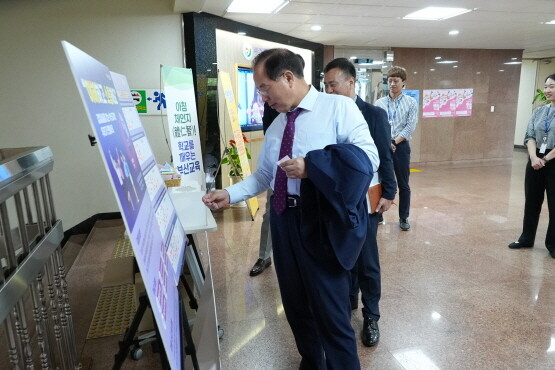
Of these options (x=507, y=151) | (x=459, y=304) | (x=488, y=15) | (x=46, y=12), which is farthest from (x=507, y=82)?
(x=46, y=12)

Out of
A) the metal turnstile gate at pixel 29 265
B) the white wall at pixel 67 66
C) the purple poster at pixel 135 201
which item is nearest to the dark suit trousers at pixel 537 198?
the purple poster at pixel 135 201

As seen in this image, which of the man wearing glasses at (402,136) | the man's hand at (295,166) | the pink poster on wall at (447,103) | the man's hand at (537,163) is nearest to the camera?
the man's hand at (295,166)

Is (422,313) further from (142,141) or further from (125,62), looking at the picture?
(125,62)

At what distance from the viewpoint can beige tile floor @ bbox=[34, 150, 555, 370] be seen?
6.38 feet

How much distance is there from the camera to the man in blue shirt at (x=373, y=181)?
6.48 feet

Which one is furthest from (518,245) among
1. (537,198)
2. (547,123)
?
(547,123)

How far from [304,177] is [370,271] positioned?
3.21 ft

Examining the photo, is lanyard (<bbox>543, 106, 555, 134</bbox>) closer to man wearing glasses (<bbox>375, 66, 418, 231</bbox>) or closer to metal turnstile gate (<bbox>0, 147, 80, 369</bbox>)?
man wearing glasses (<bbox>375, 66, 418, 231</bbox>)

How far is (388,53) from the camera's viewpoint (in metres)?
7.45

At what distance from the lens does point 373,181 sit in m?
2.00

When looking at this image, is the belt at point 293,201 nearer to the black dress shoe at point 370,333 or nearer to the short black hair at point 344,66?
the short black hair at point 344,66

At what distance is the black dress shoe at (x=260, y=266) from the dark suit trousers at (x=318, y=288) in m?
1.31

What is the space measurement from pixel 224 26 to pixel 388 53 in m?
4.03

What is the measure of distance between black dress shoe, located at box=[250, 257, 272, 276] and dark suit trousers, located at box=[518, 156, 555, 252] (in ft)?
7.31
